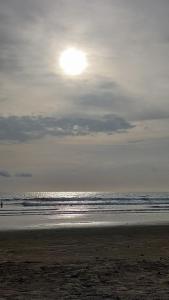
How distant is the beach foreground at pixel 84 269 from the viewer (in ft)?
31.1

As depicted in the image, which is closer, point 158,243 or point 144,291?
point 144,291

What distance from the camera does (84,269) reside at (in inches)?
481

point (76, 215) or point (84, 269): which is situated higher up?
point (76, 215)

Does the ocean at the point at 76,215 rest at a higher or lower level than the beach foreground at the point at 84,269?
higher

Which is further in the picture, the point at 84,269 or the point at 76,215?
the point at 76,215

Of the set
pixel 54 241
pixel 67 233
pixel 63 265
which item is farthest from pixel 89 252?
pixel 67 233

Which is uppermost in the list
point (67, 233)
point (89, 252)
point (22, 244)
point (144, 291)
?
point (67, 233)

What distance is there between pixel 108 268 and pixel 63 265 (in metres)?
1.40

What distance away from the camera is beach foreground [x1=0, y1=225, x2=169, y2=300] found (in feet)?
31.1

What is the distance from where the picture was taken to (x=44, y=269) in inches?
492

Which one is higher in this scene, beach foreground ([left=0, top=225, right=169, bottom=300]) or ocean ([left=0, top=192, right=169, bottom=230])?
ocean ([left=0, top=192, right=169, bottom=230])

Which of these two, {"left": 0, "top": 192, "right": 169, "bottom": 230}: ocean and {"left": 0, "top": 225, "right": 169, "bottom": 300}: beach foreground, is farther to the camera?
{"left": 0, "top": 192, "right": 169, "bottom": 230}: ocean

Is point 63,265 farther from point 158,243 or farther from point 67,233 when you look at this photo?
point 67,233

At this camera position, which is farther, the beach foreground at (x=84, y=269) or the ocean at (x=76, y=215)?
the ocean at (x=76, y=215)
